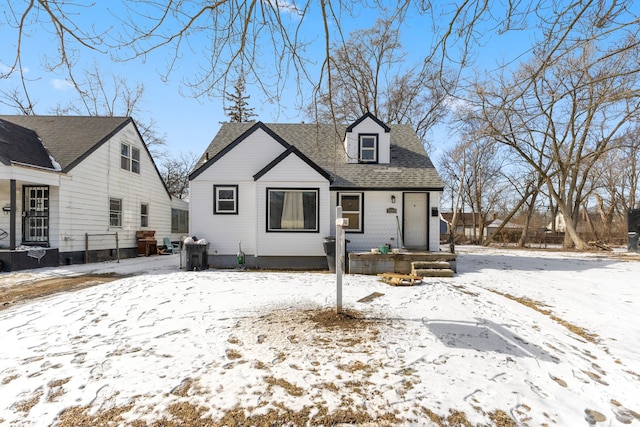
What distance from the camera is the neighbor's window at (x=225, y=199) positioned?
33.5ft

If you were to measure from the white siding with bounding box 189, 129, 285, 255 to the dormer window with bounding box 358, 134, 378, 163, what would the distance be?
12.6 feet

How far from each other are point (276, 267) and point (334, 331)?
5984 millimetres

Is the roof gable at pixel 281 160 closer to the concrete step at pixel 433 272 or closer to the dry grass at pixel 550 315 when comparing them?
the concrete step at pixel 433 272

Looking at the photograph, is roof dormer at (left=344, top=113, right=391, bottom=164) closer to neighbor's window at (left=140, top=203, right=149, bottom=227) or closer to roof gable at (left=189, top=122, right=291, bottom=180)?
roof gable at (left=189, top=122, right=291, bottom=180)

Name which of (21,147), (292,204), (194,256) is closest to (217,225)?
(194,256)

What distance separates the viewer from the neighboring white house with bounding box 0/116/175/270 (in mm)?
9969

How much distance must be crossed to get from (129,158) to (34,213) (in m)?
4.40

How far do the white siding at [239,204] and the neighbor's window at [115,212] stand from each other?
5.47 m

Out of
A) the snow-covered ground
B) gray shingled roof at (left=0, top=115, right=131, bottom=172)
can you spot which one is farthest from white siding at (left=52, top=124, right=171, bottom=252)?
the snow-covered ground

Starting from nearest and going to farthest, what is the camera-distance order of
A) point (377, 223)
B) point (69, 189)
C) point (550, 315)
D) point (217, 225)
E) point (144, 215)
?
point (550, 315) → point (217, 225) → point (377, 223) → point (69, 189) → point (144, 215)

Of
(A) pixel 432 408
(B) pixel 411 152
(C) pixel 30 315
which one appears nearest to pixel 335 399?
(A) pixel 432 408

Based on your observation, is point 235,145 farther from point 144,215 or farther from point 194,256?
point 144,215

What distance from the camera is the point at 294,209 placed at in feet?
32.9

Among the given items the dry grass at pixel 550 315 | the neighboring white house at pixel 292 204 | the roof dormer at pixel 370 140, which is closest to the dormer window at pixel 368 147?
the roof dormer at pixel 370 140
